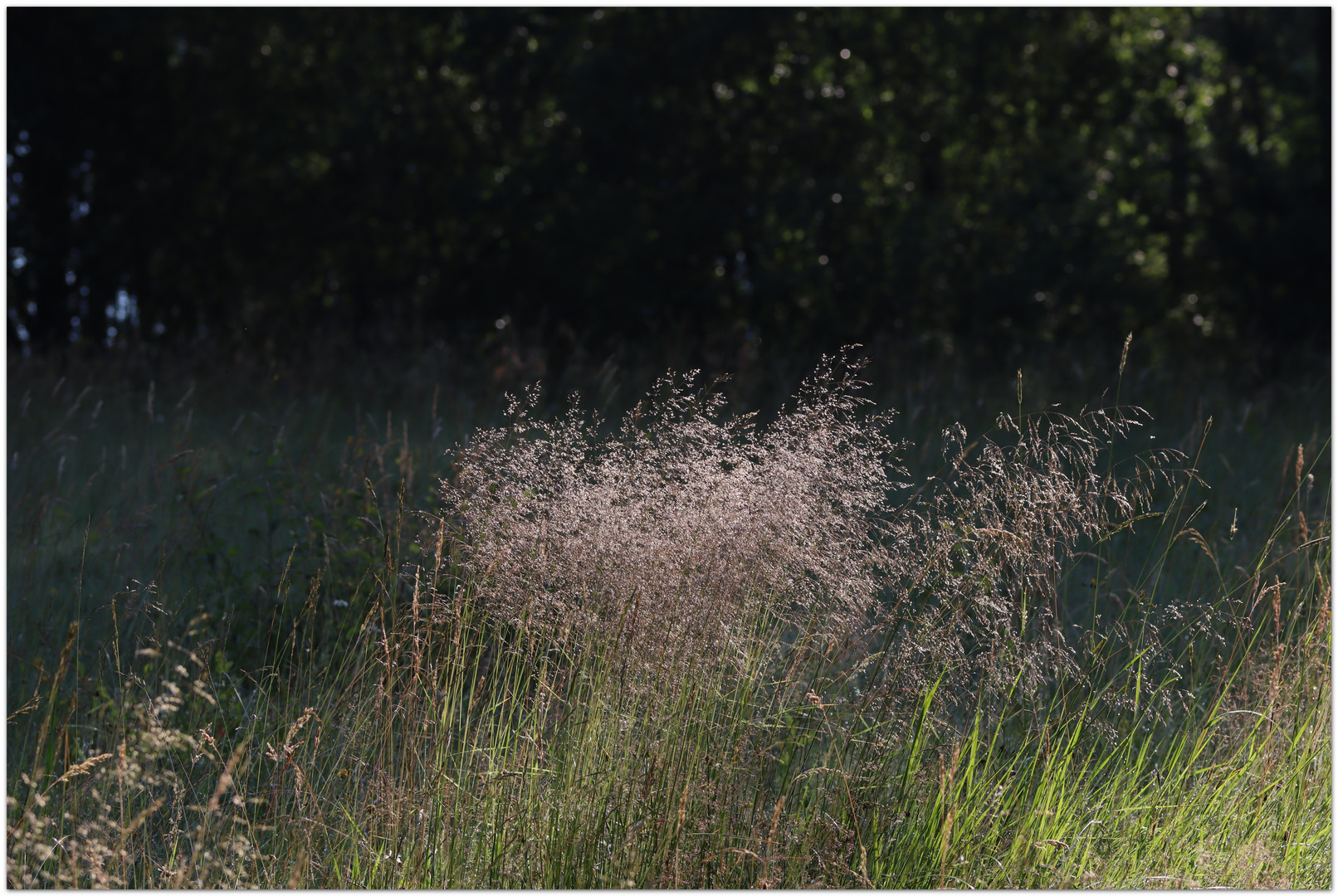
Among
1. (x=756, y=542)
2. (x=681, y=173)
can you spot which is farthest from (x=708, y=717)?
(x=681, y=173)

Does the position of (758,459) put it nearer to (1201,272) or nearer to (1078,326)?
(1078,326)

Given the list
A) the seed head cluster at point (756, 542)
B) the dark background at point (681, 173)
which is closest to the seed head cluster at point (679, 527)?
the seed head cluster at point (756, 542)

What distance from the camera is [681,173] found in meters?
9.05

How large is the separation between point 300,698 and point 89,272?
8589 mm

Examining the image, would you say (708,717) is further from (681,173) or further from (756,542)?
(681,173)

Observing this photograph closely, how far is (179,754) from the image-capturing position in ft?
8.71

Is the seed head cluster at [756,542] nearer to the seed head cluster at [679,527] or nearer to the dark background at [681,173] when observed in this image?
the seed head cluster at [679,527]

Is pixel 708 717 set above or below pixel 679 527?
below

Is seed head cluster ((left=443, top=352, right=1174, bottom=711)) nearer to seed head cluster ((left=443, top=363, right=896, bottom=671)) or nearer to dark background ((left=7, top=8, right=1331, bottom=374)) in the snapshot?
seed head cluster ((left=443, top=363, right=896, bottom=671))

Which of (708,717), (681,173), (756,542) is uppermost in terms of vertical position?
(681,173)

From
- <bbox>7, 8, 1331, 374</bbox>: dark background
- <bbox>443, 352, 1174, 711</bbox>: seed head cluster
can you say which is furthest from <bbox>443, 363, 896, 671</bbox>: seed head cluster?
<bbox>7, 8, 1331, 374</bbox>: dark background

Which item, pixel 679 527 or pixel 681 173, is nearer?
pixel 679 527

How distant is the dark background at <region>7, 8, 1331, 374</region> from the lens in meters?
8.71

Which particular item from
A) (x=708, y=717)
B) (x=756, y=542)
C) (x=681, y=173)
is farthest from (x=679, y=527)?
(x=681, y=173)
